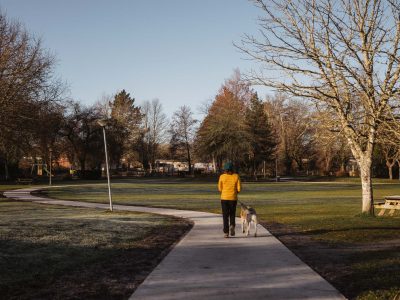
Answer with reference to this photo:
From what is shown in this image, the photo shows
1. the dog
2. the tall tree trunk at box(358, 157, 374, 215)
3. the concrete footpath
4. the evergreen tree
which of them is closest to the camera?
the concrete footpath

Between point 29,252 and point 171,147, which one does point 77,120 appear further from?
point 29,252

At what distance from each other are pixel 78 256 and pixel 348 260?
491cm

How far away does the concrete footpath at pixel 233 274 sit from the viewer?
6148 millimetres

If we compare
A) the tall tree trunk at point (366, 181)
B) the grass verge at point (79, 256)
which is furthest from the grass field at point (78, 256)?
the tall tree trunk at point (366, 181)

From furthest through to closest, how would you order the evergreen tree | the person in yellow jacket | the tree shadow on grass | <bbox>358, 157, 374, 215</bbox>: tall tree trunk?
1. the evergreen tree
2. <bbox>358, 157, 374, 215</bbox>: tall tree trunk
3. the person in yellow jacket
4. the tree shadow on grass

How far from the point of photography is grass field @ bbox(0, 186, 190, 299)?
21.5ft

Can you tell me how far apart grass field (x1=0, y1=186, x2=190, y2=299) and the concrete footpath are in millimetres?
391

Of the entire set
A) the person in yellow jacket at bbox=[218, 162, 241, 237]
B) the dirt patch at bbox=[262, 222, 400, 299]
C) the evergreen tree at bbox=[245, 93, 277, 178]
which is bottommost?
the dirt patch at bbox=[262, 222, 400, 299]

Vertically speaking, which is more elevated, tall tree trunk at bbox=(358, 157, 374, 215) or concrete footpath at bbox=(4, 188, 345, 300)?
tall tree trunk at bbox=(358, 157, 374, 215)

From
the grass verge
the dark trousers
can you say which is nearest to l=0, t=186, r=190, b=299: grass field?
the grass verge

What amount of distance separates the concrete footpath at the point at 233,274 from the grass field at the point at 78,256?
0.39 meters

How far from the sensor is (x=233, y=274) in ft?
24.3

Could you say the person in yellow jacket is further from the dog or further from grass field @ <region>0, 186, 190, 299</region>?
grass field @ <region>0, 186, 190, 299</region>

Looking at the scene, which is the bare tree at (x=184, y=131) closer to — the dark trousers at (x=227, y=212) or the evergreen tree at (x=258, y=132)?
the evergreen tree at (x=258, y=132)
